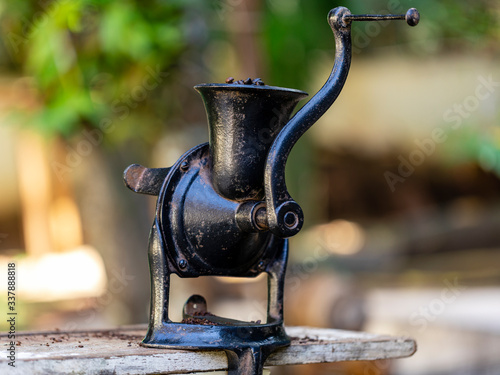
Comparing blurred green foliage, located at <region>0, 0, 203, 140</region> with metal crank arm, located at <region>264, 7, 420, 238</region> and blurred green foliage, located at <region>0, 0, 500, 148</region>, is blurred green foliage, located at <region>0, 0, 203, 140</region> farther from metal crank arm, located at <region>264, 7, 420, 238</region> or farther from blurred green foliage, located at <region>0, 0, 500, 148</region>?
metal crank arm, located at <region>264, 7, 420, 238</region>

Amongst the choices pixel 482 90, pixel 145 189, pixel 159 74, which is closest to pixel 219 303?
pixel 159 74

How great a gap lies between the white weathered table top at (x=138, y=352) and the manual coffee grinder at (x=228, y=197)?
0.04 meters

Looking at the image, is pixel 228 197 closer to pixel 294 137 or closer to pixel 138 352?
pixel 294 137

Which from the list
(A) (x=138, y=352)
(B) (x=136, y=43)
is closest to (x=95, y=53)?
(B) (x=136, y=43)

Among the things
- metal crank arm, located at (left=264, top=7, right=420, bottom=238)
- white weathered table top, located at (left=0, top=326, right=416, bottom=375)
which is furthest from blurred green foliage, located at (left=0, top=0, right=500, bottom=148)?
metal crank arm, located at (left=264, top=7, right=420, bottom=238)

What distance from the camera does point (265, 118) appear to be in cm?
170

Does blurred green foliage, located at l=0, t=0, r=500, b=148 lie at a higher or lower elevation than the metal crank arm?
higher

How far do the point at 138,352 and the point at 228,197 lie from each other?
39cm

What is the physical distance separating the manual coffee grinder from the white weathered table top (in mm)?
41

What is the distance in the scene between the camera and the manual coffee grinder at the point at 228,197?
164 cm

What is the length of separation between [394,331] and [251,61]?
2.72 m

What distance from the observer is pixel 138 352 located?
60.6 inches

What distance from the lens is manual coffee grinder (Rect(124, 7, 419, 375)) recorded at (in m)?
1.64

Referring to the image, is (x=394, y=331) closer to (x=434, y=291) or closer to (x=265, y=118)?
(x=434, y=291)
